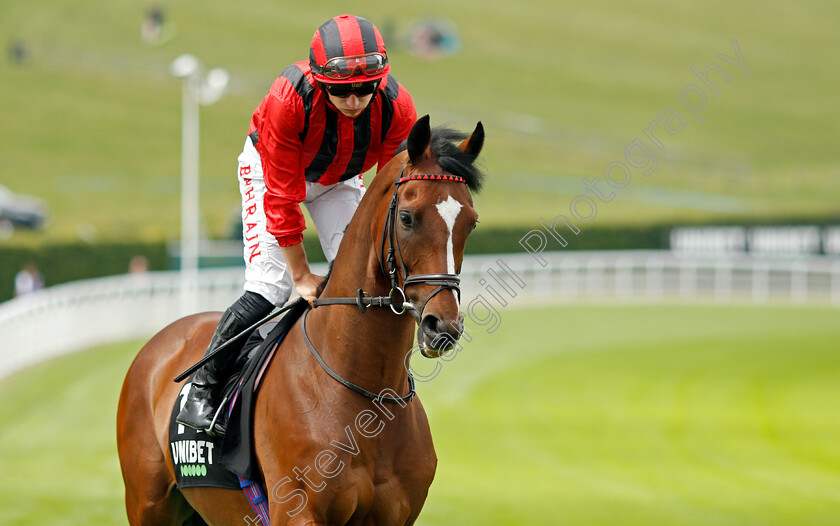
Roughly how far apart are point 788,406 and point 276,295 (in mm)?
9336

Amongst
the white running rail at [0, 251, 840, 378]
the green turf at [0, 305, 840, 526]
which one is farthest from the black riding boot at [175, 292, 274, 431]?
the white running rail at [0, 251, 840, 378]

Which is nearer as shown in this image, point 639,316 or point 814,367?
point 814,367

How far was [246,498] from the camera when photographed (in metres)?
4.04

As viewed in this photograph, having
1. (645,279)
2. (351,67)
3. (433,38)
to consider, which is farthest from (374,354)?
(433,38)

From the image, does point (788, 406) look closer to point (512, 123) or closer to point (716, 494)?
point (716, 494)

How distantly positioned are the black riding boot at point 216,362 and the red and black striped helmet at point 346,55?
101 centimetres

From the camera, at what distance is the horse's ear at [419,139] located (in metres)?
3.38

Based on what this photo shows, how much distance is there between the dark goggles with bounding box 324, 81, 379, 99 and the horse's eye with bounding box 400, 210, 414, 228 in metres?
0.62

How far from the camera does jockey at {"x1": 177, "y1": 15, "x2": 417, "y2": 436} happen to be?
373 centimetres

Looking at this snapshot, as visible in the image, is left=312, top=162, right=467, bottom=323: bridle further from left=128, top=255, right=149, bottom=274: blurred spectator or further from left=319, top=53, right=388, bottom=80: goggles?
left=128, top=255, right=149, bottom=274: blurred spectator

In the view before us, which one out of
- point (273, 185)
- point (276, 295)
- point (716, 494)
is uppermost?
point (273, 185)

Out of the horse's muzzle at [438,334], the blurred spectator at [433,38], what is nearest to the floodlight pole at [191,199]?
the horse's muzzle at [438,334]

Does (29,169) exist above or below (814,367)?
above

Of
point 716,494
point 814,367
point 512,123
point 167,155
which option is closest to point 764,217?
point 814,367
